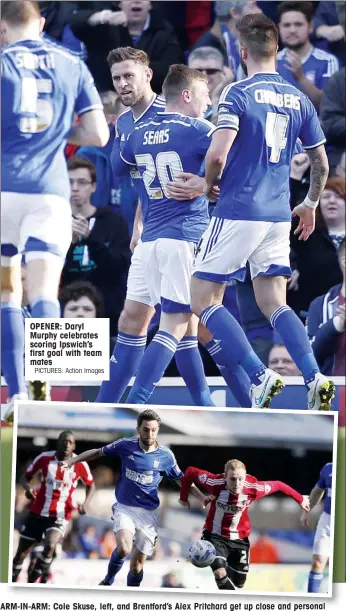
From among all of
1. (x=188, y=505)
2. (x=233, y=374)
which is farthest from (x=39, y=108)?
(x=188, y=505)

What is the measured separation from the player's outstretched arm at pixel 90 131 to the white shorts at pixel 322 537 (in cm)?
206

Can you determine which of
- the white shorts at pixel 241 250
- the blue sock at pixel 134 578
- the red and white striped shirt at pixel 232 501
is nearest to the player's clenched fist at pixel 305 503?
the red and white striped shirt at pixel 232 501

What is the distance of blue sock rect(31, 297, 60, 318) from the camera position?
4801 millimetres

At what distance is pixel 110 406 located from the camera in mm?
4590

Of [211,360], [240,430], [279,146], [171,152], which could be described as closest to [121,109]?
[171,152]

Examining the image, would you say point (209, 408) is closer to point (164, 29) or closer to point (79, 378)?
point (79, 378)

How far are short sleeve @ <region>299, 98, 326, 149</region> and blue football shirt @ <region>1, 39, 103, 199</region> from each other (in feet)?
3.21

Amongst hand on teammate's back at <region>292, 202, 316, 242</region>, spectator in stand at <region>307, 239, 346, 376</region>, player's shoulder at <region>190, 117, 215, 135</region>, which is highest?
player's shoulder at <region>190, 117, 215, 135</region>

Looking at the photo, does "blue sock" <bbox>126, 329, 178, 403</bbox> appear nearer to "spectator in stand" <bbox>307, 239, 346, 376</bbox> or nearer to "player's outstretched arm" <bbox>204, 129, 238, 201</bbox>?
"spectator in stand" <bbox>307, 239, 346, 376</bbox>

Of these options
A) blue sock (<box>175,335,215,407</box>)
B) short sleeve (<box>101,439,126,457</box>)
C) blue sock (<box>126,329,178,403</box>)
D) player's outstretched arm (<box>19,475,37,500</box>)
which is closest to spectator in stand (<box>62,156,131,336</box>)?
blue sock (<box>126,329,178,403</box>)

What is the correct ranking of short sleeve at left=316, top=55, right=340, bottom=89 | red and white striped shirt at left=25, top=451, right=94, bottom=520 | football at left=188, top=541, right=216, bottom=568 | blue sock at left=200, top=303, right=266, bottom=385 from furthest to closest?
1. short sleeve at left=316, top=55, right=340, bottom=89
2. blue sock at left=200, top=303, right=266, bottom=385
3. red and white striped shirt at left=25, top=451, right=94, bottom=520
4. football at left=188, top=541, right=216, bottom=568

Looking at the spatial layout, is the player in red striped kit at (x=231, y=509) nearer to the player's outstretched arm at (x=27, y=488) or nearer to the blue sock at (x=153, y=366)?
the blue sock at (x=153, y=366)

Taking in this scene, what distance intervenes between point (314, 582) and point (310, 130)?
210 centimetres

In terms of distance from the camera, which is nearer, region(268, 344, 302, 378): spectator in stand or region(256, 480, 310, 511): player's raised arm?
region(256, 480, 310, 511): player's raised arm
